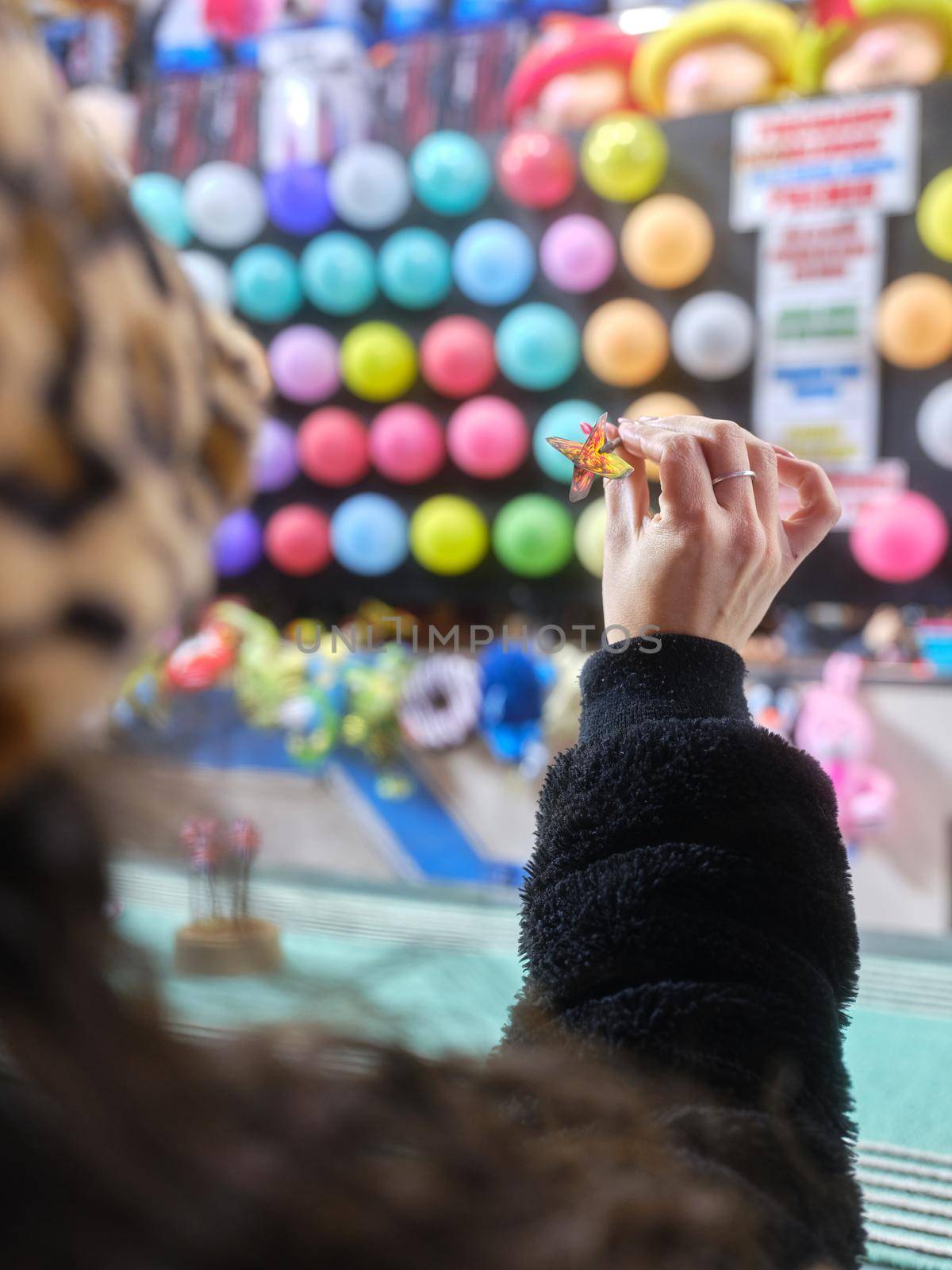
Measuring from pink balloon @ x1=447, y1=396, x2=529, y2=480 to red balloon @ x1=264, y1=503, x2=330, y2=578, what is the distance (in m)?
0.22

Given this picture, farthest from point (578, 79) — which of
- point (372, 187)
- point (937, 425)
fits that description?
point (937, 425)

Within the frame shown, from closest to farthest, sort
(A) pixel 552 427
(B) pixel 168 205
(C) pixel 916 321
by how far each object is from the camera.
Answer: (A) pixel 552 427 < (C) pixel 916 321 < (B) pixel 168 205

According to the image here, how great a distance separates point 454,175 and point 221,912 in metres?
1.45

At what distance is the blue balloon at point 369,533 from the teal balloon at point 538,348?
0.26 m

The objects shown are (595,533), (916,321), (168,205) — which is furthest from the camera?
(168,205)

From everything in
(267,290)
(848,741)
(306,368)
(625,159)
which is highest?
(625,159)

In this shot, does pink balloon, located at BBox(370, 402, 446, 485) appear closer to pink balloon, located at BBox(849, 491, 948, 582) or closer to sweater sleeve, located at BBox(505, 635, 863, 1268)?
pink balloon, located at BBox(849, 491, 948, 582)

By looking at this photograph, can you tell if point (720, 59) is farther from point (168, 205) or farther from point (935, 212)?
point (168, 205)

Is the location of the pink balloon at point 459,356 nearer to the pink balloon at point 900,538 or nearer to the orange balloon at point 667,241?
the orange balloon at point 667,241

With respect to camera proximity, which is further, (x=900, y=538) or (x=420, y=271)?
(x=420, y=271)

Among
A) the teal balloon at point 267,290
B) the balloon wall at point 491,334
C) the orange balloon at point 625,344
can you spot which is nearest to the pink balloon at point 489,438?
the balloon wall at point 491,334

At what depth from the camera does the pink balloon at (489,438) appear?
1314mm

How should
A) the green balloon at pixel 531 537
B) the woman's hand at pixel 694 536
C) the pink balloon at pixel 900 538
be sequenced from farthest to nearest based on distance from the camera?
the green balloon at pixel 531 537 → the pink balloon at pixel 900 538 → the woman's hand at pixel 694 536

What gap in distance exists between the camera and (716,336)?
127cm
